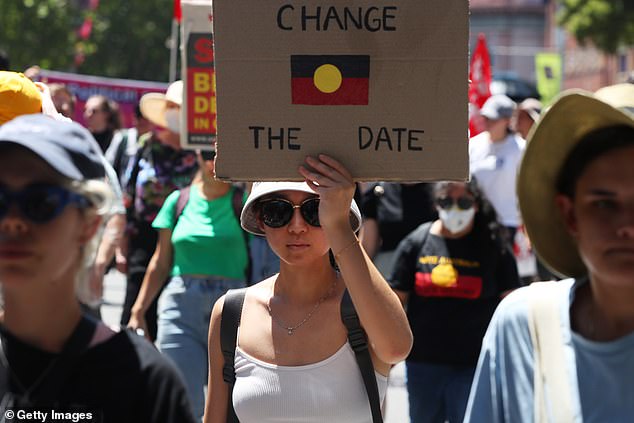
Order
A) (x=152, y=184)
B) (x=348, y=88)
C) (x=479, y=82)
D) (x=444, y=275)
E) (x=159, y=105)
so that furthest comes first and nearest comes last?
(x=479, y=82) < (x=159, y=105) < (x=152, y=184) < (x=444, y=275) < (x=348, y=88)

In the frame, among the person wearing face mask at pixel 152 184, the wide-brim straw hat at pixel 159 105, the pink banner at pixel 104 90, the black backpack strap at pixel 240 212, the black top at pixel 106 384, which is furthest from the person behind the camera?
the pink banner at pixel 104 90

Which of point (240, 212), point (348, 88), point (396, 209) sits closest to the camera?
point (348, 88)

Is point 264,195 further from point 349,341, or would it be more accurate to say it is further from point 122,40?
point 122,40

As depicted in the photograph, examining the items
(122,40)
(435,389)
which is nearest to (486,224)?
(435,389)

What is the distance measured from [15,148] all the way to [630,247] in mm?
1324

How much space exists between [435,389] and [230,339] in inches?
95.9

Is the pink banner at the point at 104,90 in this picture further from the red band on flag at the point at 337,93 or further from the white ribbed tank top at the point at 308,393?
the red band on flag at the point at 337,93

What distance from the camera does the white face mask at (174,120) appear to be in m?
7.69

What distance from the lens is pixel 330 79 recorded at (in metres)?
3.44

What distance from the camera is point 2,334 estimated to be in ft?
8.52

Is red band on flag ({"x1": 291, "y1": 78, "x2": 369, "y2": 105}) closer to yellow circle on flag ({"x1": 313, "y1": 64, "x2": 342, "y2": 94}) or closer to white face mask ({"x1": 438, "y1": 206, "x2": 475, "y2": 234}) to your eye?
yellow circle on flag ({"x1": 313, "y1": 64, "x2": 342, "y2": 94})

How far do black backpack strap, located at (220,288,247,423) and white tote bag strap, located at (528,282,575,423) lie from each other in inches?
54.1

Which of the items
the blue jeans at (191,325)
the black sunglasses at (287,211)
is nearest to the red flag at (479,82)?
the blue jeans at (191,325)

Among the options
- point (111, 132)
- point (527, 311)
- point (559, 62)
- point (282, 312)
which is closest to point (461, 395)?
point (282, 312)
